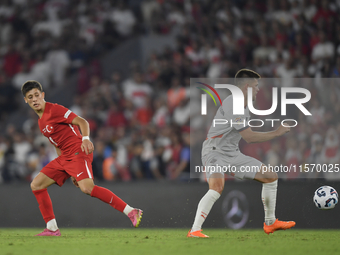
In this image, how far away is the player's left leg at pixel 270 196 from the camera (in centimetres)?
668

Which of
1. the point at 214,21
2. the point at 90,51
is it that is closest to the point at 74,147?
the point at 214,21

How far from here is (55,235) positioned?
7094 millimetres

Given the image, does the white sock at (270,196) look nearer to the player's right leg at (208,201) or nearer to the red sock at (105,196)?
the player's right leg at (208,201)

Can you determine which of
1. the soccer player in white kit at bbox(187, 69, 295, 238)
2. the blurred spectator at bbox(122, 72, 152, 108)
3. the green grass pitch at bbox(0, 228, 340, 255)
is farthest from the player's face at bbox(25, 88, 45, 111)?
the blurred spectator at bbox(122, 72, 152, 108)

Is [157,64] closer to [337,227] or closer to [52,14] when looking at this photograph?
[52,14]

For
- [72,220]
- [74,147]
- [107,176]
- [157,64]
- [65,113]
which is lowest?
[72,220]

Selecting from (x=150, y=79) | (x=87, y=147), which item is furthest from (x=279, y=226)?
(x=150, y=79)

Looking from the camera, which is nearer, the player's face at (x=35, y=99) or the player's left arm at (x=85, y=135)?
the player's left arm at (x=85, y=135)

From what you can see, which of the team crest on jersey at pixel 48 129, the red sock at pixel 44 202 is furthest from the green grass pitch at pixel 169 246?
the team crest on jersey at pixel 48 129

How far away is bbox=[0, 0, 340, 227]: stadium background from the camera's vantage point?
9.38 m

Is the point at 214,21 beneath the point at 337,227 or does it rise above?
above

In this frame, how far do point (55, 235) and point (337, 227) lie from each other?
4.43 meters

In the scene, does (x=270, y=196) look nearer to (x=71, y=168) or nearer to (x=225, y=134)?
(x=225, y=134)

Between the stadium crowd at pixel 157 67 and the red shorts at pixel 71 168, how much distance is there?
3.32m
